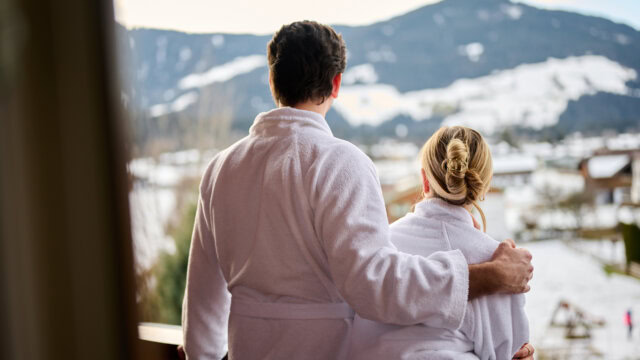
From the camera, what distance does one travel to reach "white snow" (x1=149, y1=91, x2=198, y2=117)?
3119mm

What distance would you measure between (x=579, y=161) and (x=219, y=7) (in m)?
1.90

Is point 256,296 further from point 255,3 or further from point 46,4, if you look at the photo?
point 255,3

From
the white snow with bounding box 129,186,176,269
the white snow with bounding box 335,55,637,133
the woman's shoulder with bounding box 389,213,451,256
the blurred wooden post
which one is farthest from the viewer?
the white snow with bounding box 129,186,176,269

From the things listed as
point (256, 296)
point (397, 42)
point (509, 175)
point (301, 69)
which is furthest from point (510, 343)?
point (397, 42)

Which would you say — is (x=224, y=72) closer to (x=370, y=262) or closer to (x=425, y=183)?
(x=425, y=183)

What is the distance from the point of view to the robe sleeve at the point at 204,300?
1.26 meters

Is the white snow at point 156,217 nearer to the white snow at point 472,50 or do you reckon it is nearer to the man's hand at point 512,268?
the white snow at point 472,50

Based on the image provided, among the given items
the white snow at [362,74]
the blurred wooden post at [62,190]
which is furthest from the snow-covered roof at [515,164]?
the blurred wooden post at [62,190]

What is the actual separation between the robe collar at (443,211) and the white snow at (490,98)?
1.51 meters

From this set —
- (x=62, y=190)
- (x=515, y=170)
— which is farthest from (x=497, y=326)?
(x=515, y=170)

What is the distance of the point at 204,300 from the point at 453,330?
557 millimetres

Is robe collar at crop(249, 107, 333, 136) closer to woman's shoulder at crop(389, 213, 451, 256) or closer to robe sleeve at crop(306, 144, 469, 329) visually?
robe sleeve at crop(306, 144, 469, 329)

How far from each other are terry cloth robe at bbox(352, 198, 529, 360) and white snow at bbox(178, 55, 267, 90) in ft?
6.20

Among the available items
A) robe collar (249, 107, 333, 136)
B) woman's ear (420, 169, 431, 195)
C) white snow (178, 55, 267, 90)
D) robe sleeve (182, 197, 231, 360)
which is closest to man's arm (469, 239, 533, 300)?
woman's ear (420, 169, 431, 195)
